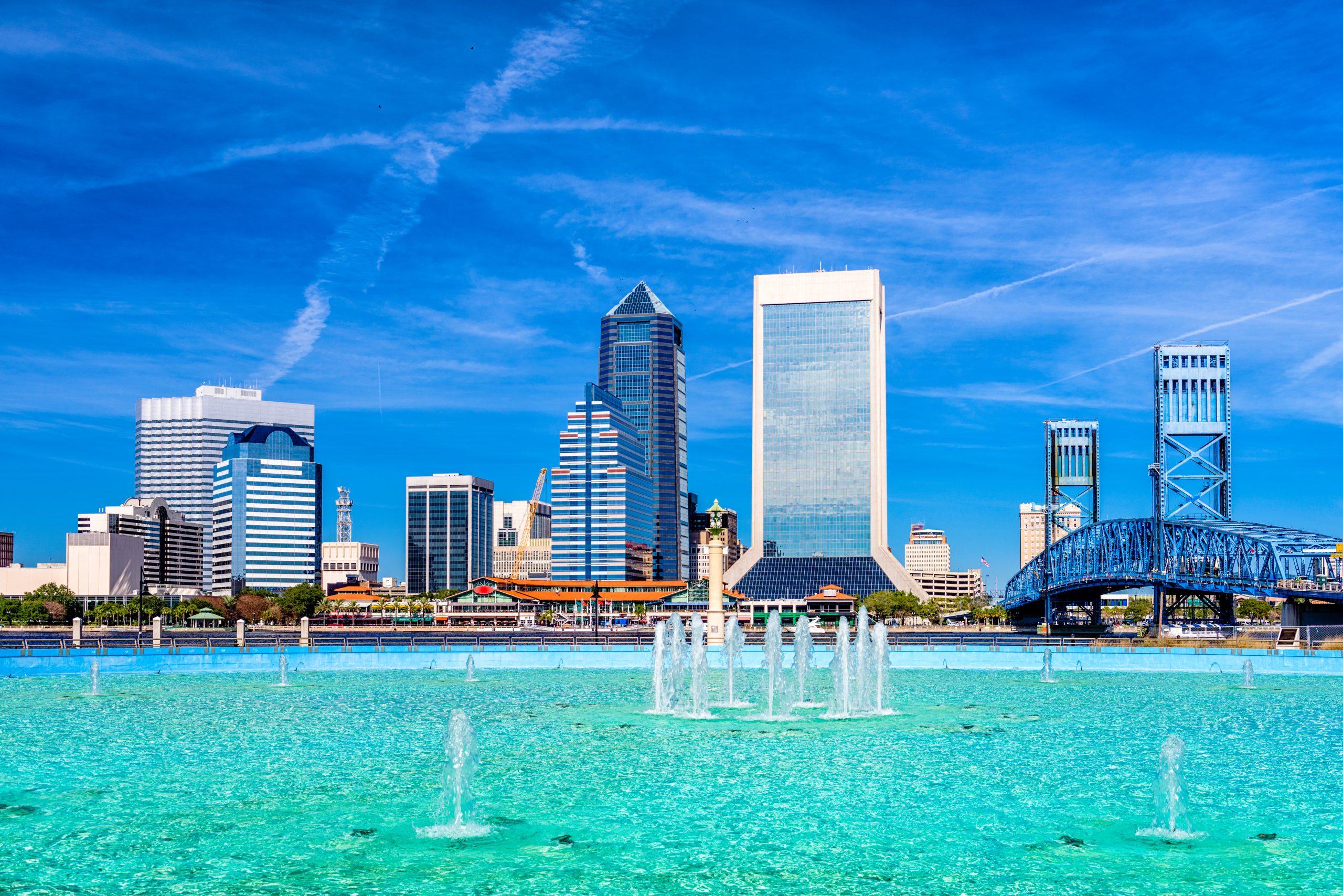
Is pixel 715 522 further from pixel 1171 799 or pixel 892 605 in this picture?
pixel 892 605

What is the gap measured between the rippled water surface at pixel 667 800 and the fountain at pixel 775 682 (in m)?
1.31

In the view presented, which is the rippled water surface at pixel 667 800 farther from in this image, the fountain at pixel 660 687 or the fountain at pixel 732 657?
the fountain at pixel 732 657

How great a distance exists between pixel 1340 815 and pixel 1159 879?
7.74 metres

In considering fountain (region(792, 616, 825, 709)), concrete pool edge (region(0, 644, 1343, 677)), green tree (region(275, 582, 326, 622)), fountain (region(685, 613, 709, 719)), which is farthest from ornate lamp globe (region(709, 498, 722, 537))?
green tree (region(275, 582, 326, 622))

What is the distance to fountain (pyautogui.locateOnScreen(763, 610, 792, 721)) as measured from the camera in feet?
144

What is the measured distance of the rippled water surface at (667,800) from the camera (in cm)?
1989

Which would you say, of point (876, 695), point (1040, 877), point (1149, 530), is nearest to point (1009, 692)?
point (876, 695)

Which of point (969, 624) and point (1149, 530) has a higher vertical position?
point (1149, 530)

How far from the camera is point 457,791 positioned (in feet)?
78.3

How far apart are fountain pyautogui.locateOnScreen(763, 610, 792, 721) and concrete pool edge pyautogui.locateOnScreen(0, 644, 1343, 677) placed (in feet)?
77.9

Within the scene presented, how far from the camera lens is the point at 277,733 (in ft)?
124

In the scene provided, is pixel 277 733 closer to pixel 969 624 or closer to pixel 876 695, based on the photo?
pixel 876 695

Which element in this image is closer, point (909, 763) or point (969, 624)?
point (909, 763)

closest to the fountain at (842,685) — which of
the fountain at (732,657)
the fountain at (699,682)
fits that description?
the fountain at (732,657)
